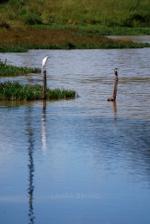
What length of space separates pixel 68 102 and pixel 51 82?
6.83 m

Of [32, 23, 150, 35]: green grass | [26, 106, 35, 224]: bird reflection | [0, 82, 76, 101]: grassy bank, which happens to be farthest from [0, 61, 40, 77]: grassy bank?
[32, 23, 150, 35]: green grass

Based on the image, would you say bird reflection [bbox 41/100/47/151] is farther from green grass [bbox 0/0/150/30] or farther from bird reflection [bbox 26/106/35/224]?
green grass [bbox 0/0/150/30]

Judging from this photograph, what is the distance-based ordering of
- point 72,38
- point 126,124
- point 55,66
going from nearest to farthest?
1. point 126,124
2. point 55,66
3. point 72,38

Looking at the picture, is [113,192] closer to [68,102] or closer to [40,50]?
[68,102]

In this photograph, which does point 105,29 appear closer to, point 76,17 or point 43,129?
point 76,17

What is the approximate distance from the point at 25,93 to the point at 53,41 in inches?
1225

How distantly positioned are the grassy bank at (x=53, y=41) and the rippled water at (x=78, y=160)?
79.5 feet

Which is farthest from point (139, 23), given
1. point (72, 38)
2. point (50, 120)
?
point (50, 120)

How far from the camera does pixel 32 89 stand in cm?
2802

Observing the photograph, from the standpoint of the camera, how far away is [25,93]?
88.3 feet

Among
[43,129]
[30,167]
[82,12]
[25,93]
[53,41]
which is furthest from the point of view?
[82,12]

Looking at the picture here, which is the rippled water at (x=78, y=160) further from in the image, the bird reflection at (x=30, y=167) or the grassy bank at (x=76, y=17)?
the grassy bank at (x=76, y=17)

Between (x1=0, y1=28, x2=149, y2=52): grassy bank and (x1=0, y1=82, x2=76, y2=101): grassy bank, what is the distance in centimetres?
2568

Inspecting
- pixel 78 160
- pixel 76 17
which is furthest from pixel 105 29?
pixel 78 160
